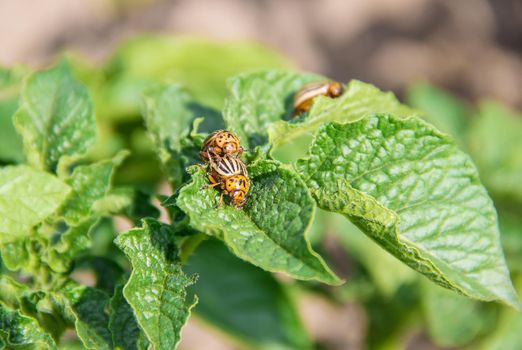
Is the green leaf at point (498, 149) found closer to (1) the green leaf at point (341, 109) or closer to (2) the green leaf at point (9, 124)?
(1) the green leaf at point (341, 109)

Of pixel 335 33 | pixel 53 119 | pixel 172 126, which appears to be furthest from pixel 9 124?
pixel 335 33

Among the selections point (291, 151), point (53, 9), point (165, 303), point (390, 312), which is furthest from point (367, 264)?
point (53, 9)

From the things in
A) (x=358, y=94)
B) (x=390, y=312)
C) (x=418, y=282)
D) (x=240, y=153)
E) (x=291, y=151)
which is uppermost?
(x=358, y=94)

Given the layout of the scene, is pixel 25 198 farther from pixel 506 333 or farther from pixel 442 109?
pixel 442 109

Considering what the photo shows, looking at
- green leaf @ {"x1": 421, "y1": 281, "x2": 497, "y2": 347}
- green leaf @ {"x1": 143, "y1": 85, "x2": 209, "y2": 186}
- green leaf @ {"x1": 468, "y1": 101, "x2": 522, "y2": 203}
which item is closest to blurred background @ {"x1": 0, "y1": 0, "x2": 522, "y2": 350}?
green leaf @ {"x1": 468, "y1": 101, "x2": 522, "y2": 203}

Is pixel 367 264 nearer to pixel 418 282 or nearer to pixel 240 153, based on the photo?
pixel 418 282

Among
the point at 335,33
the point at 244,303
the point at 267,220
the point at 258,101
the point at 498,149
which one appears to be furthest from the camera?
the point at 335,33

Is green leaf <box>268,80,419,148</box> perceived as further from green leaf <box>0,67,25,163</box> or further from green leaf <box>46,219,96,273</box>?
green leaf <box>0,67,25,163</box>
